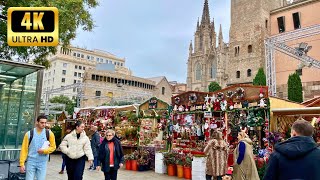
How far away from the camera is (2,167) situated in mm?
6148

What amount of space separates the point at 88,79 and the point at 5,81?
42797 mm

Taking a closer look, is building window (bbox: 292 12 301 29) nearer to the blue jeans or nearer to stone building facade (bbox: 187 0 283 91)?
stone building facade (bbox: 187 0 283 91)

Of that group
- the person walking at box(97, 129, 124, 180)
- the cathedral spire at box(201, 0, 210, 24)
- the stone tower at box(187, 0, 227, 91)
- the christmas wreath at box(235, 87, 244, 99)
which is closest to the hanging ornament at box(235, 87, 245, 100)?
the christmas wreath at box(235, 87, 244, 99)

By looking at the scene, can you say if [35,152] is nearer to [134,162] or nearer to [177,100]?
[134,162]

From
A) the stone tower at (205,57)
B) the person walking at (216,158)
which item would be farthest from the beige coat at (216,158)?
the stone tower at (205,57)

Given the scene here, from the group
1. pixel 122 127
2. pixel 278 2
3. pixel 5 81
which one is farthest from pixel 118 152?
pixel 278 2

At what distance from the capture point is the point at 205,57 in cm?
6694

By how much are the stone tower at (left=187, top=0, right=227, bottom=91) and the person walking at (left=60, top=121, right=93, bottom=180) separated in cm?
5416

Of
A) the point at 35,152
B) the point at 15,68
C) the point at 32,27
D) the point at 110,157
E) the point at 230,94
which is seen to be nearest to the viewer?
the point at 32,27

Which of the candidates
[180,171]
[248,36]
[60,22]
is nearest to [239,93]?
[180,171]

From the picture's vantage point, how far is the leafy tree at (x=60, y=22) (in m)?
7.76

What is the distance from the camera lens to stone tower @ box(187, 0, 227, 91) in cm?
6152

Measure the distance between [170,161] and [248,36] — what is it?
30762mm

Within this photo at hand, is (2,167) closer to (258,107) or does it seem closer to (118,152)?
(118,152)
